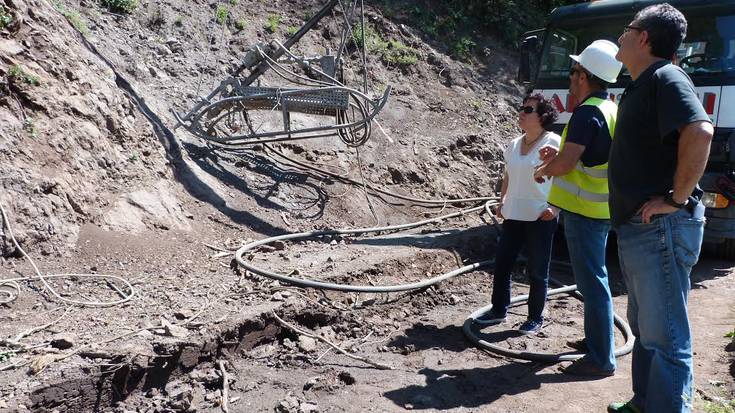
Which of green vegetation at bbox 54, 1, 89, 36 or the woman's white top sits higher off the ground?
green vegetation at bbox 54, 1, 89, 36

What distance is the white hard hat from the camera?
401 centimetres

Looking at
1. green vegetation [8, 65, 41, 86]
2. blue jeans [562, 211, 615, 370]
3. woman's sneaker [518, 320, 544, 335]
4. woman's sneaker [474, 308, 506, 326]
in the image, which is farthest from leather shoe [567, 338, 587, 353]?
green vegetation [8, 65, 41, 86]

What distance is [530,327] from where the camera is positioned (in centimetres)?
499

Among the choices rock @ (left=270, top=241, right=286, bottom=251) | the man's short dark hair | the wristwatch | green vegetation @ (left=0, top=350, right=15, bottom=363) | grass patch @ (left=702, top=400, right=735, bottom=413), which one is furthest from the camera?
rock @ (left=270, top=241, right=286, bottom=251)

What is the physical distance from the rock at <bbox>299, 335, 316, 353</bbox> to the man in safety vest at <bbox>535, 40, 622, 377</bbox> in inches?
69.9

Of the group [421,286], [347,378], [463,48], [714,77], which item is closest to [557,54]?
[714,77]

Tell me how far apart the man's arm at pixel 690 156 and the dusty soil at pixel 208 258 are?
161 cm

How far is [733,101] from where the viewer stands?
643 centimetres

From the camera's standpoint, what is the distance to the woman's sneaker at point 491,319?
5.14 metres

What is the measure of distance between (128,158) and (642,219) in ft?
16.0

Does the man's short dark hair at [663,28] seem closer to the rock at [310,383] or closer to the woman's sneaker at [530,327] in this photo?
the woman's sneaker at [530,327]

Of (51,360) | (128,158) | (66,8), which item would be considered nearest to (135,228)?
(128,158)

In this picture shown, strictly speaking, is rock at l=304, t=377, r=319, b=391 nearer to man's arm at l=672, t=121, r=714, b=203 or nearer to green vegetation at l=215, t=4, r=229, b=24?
man's arm at l=672, t=121, r=714, b=203

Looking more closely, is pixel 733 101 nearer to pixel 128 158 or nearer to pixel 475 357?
pixel 475 357
